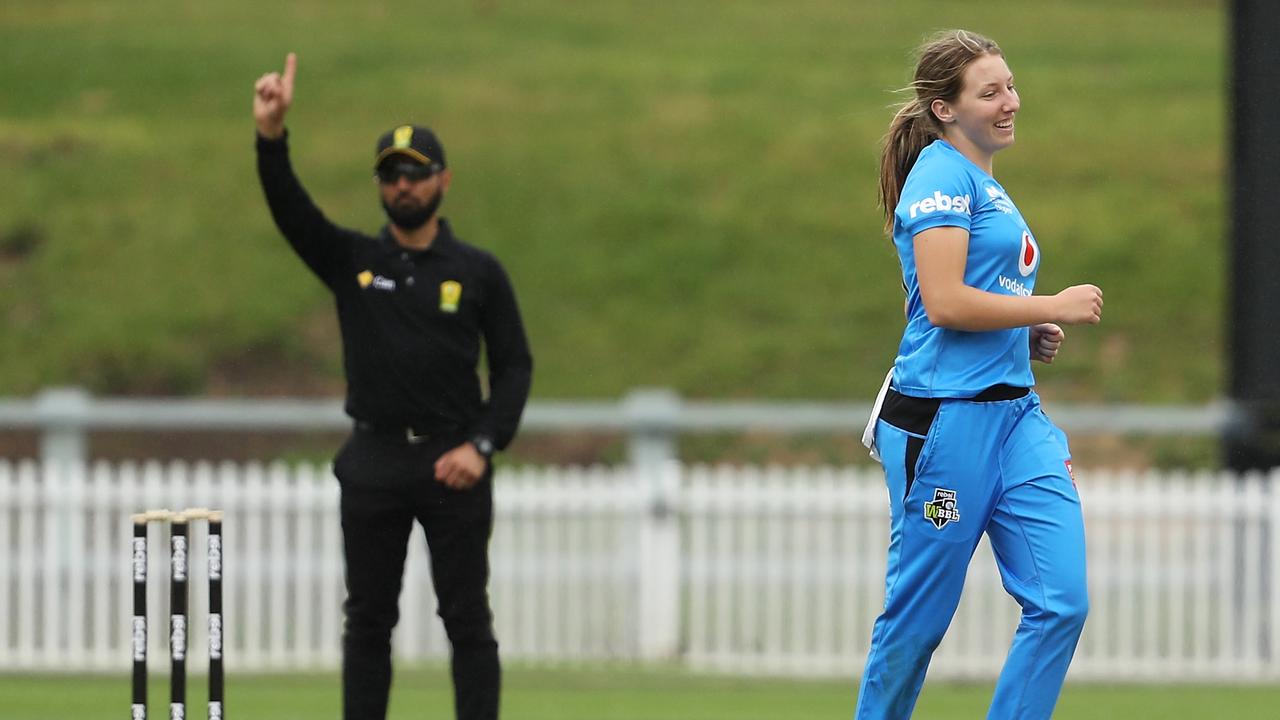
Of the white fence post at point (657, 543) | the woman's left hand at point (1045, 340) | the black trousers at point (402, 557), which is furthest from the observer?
the white fence post at point (657, 543)

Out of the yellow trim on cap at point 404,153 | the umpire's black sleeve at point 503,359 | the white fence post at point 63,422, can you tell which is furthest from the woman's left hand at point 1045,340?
the white fence post at point 63,422

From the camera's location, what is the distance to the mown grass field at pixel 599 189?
59.6 ft

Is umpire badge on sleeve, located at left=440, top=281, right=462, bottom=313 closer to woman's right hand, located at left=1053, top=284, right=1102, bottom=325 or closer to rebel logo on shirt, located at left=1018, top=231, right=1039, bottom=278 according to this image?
rebel logo on shirt, located at left=1018, top=231, right=1039, bottom=278

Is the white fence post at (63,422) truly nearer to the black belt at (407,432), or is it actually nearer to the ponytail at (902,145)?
the black belt at (407,432)

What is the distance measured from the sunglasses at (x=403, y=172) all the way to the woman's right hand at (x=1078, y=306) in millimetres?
2137

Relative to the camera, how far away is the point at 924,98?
15.6ft

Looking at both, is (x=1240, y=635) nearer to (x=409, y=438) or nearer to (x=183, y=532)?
(x=409, y=438)

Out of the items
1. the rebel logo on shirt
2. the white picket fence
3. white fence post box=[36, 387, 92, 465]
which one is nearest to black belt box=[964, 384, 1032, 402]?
the rebel logo on shirt

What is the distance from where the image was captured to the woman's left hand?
490 cm

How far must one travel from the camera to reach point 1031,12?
3073 centimetres

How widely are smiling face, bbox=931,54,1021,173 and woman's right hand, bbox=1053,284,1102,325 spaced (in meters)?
0.39

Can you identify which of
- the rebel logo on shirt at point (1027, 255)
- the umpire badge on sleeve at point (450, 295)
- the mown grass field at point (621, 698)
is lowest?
the mown grass field at point (621, 698)

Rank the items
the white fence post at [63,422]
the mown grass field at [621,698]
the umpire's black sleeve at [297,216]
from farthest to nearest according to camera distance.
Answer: the white fence post at [63,422]
the mown grass field at [621,698]
the umpire's black sleeve at [297,216]

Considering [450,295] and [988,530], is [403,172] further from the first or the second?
[988,530]
